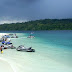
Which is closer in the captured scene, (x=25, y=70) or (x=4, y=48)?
(x=25, y=70)

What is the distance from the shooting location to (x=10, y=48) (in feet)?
120

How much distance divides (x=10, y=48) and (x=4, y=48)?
1492mm

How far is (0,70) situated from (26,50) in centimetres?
1543

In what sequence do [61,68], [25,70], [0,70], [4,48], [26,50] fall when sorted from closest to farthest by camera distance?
[0,70]
[25,70]
[61,68]
[26,50]
[4,48]

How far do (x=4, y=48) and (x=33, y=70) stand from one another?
761 inches

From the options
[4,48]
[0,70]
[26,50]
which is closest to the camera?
[0,70]

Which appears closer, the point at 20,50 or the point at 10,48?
the point at 20,50

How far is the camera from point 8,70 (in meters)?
17.1

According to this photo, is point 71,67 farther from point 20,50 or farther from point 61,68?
point 20,50

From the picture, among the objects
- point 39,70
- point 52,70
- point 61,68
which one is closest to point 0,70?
point 39,70

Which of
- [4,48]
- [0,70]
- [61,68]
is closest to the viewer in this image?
[0,70]

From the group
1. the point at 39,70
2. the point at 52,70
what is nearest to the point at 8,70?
the point at 39,70

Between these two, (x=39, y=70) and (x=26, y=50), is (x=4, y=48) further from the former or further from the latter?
(x=39, y=70)

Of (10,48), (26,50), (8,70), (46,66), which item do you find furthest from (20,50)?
(8,70)
